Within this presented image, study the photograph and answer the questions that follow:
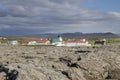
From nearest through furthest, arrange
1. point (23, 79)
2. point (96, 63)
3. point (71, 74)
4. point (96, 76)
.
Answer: point (23, 79) < point (71, 74) < point (96, 76) < point (96, 63)

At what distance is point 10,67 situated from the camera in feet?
98.2

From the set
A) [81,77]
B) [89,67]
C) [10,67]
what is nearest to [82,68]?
[89,67]

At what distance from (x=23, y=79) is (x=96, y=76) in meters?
9.31

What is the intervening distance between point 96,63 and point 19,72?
10656 mm

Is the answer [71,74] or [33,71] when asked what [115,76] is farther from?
[33,71]

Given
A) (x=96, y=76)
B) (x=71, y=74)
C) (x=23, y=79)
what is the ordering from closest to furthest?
(x=23, y=79) → (x=71, y=74) → (x=96, y=76)

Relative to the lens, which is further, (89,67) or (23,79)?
(89,67)

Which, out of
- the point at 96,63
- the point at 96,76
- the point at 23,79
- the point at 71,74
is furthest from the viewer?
the point at 96,63

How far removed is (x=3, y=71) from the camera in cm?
2970

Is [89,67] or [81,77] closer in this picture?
[81,77]

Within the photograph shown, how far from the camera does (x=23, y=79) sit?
26078 mm

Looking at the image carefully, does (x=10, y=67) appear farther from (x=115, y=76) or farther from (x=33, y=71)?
(x=115, y=76)

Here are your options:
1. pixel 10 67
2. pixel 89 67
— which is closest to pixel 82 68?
pixel 89 67

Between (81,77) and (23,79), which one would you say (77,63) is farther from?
(23,79)
